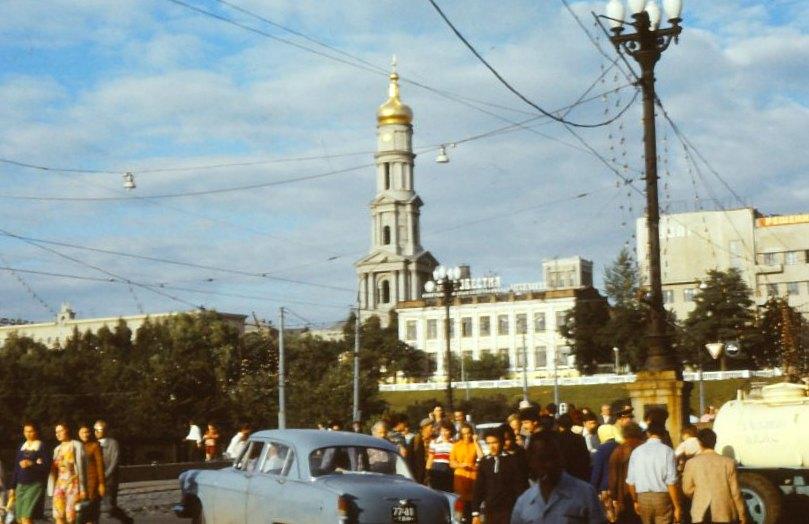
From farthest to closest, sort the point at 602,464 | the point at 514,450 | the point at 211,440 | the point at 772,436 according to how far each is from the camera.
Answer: the point at 211,440, the point at 772,436, the point at 602,464, the point at 514,450

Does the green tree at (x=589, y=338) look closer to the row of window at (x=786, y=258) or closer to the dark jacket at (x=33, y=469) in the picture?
the row of window at (x=786, y=258)

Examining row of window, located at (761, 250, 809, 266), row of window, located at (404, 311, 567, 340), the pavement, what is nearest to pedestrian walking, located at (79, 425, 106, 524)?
the pavement

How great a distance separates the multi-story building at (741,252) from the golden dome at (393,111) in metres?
50.6

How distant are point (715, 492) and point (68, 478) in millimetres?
7972

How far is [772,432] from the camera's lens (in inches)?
779

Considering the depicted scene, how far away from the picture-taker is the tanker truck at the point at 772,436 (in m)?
19.4

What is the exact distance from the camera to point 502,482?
1252cm

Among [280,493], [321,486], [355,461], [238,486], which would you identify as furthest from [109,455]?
[321,486]

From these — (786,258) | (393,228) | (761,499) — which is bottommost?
(761,499)

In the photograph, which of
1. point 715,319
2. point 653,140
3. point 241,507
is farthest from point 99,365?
point 241,507

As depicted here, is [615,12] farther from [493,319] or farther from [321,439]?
[493,319]

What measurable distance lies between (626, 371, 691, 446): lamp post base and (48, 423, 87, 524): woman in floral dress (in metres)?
9.55

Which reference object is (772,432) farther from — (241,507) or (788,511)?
(241,507)

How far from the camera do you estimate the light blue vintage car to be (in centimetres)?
1341
